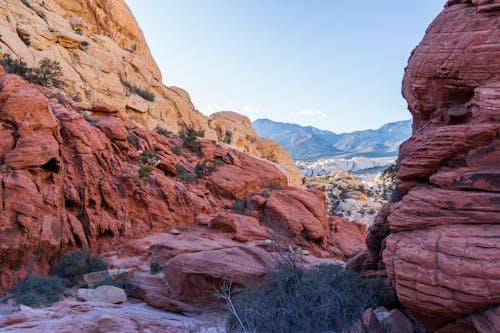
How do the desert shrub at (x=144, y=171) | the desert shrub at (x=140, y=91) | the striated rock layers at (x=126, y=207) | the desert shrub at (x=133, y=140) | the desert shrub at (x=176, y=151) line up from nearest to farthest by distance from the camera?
the striated rock layers at (x=126, y=207)
the desert shrub at (x=144, y=171)
the desert shrub at (x=133, y=140)
the desert shrub at (x=176, y=151)
the desert shrub at (x=140, y=91)

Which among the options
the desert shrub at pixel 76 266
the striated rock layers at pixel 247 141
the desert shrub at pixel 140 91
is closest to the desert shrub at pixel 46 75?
the desert shrub at pixel 140 91

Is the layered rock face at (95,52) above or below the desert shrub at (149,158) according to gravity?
above

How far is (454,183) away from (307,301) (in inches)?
135

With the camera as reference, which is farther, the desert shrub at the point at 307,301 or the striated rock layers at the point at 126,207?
the striated rock layers at the point at 126,207

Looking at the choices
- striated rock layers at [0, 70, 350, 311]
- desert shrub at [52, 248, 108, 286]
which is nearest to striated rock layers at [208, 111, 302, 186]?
striated rock layers at [0, 70, 350, 311]

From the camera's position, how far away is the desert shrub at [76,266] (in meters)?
10.2

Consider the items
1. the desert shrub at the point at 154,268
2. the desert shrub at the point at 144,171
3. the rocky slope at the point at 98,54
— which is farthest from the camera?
the rocky slope at the point at 98,54

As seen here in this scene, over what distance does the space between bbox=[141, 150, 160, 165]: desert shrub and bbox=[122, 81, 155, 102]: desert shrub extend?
1664 centimetres

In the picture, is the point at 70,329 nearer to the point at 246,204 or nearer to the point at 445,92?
the point at 445,92

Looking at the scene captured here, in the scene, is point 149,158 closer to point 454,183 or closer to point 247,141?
point 454,183

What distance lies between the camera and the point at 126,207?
46.8ft

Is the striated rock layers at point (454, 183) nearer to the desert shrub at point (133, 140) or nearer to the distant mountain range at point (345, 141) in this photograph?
the desert shrub at point (133, 140)

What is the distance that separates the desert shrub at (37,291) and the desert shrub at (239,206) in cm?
1090

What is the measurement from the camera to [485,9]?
5.80 meters
